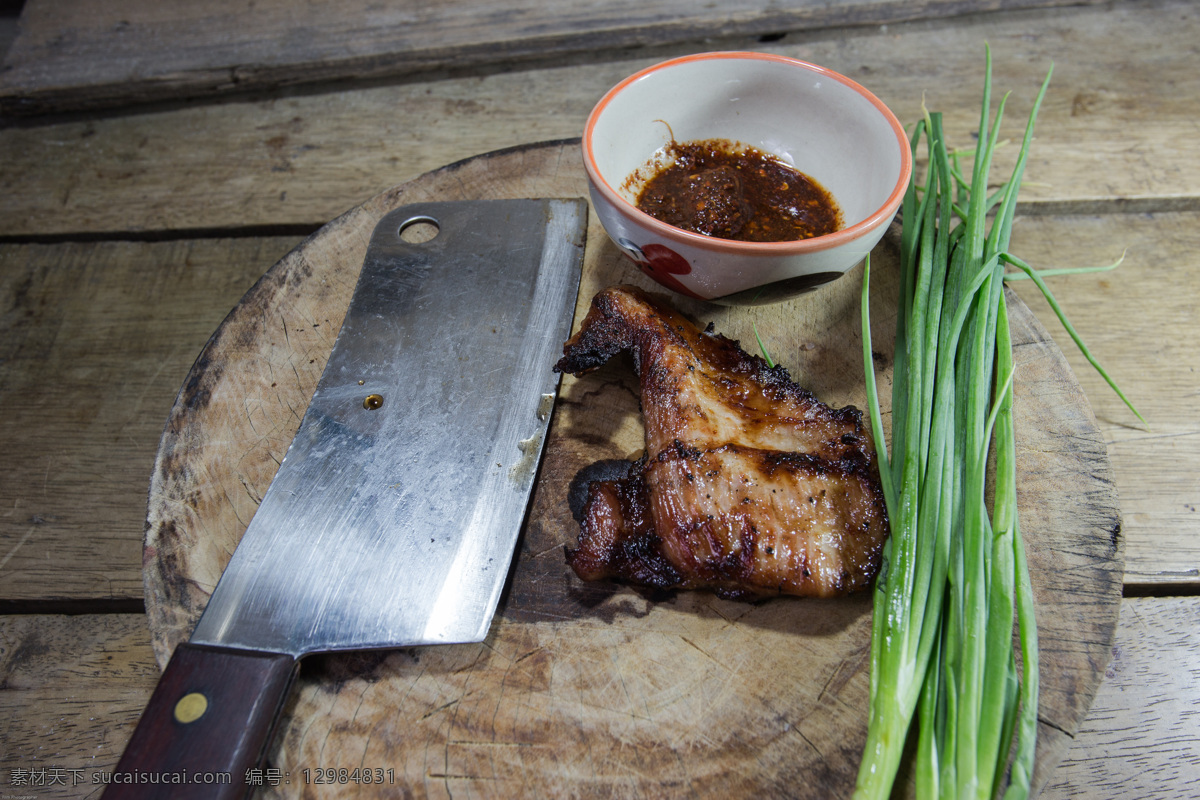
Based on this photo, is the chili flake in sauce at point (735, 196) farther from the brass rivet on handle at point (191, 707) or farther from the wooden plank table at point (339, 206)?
the brass rivet on handle at point (191, 707)

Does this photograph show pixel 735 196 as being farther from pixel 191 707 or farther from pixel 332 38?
pixel 332 38

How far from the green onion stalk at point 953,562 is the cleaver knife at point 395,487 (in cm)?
75

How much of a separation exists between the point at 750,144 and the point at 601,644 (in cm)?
144

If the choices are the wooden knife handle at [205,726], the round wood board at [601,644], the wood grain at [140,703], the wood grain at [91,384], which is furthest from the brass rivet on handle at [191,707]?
the wood grain at [91,384]

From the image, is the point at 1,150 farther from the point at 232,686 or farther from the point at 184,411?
the point at 232,686

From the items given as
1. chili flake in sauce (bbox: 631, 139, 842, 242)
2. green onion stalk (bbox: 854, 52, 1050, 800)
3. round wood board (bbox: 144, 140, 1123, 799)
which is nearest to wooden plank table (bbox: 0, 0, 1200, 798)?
round wood board (bbox: 144, 140, 1123, 799)

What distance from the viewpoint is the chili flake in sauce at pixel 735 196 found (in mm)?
1688

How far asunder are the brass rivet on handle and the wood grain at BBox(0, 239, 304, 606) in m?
0.89

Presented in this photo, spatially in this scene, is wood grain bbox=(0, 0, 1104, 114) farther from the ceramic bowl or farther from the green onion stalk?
the green onion stalk

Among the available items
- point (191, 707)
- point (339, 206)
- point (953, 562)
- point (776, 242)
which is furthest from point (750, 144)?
point (191, 707)

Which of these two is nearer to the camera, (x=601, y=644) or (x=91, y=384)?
(x=601, y=644)

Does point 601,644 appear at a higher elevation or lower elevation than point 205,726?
lower

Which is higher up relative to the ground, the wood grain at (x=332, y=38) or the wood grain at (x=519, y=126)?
the wood grain at (x=332, y=38)

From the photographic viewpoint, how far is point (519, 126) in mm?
2785
